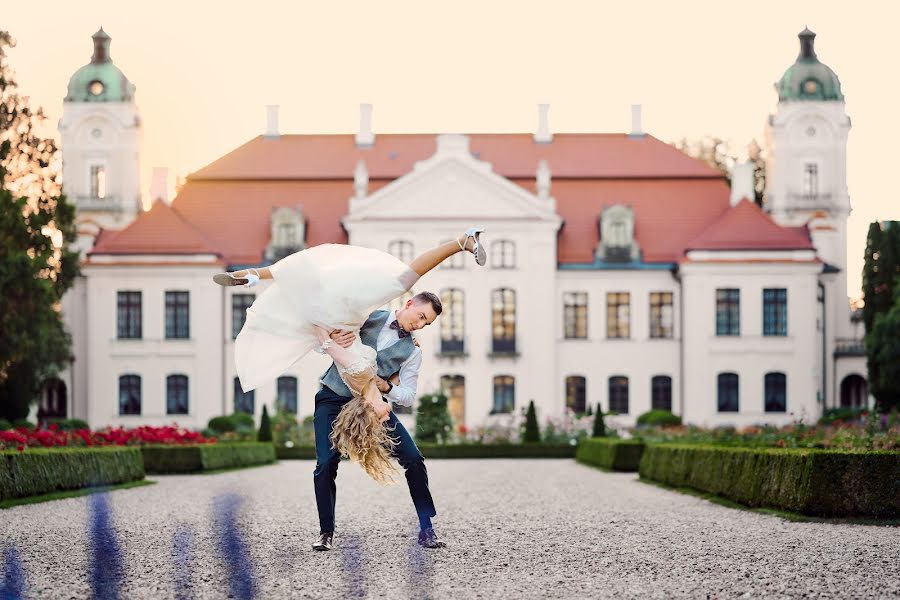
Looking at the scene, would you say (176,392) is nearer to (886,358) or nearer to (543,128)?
(543,128)

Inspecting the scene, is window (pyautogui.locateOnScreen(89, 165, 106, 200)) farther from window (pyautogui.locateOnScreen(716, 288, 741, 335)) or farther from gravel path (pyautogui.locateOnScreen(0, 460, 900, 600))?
gravel path (pyautogui.locateOnScreen(0, 460, 900, 600))

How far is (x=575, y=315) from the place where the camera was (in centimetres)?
4875

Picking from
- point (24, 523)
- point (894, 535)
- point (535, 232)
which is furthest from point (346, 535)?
point (535, 232)

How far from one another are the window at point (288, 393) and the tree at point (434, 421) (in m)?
11.7

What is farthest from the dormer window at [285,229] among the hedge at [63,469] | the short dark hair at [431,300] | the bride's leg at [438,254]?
the bride's leg at [438,254]

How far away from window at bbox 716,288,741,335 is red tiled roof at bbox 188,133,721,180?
4.02 meters

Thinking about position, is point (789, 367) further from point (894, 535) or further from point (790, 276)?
point (894, 535)

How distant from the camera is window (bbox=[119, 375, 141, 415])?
4812 cm

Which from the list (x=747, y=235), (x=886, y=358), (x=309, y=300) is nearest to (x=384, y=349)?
(x=309, y=300)

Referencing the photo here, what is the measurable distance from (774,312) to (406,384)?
132ft

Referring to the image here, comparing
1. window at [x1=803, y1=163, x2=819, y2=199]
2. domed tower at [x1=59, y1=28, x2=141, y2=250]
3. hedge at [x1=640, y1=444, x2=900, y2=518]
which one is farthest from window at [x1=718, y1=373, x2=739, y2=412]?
hedge at [x1=640, y1=444, x2=900, y2=518]

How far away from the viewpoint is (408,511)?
13.6 meters

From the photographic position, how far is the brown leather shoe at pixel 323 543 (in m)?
9.23

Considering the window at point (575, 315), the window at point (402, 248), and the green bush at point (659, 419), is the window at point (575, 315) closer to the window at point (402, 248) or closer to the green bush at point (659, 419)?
the green bush at point (659, 419)
